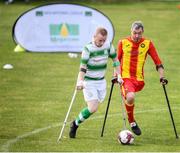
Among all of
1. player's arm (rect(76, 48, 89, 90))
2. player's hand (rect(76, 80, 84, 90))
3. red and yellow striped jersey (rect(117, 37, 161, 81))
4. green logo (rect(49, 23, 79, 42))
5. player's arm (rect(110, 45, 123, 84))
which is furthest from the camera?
green logo (rect(49, 23, 79, 42))

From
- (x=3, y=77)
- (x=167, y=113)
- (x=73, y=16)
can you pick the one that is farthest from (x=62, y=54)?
(x=167, y=113)

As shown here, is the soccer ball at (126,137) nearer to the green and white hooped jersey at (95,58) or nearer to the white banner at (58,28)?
the green and white hooped jersey at (95,58)

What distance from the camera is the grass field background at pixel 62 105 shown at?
15.4 m

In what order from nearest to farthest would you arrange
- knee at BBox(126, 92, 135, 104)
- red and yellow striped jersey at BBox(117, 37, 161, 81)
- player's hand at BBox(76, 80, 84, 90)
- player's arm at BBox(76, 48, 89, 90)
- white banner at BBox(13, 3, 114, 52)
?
player's hand at BBox(76, 80, 84, 90), player's arm at BBox(76, 48, 89, 90), knee at BBox(126, 92, 135, 104), red and yellow striped jersey at BBox(117, 37, 161, 81), white banner at BBox(13, 3, 114, 52)

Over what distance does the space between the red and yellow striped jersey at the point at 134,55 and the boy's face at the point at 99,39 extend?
939 millimetres

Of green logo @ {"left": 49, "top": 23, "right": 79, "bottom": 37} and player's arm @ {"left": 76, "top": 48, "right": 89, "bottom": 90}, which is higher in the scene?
player's arm @ {"left": 76, "top": 48, "right": 89, "bottom": 90}

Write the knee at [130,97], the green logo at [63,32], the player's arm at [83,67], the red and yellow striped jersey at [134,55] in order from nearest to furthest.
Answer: the player's arm at [83,67] → the knee at [130,97] → the red and yellow striped jersey at [134,55] → the green logo at [63,32]

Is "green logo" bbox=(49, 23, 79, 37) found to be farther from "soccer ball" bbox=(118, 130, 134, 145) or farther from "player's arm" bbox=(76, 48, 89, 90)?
"soccer ball" bbox=(118, 130, 134, 145)

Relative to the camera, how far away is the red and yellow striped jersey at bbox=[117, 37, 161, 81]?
53.1 feet

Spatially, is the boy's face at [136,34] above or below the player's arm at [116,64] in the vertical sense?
above

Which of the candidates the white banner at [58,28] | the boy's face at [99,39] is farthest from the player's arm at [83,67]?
the white banner at [58,28]

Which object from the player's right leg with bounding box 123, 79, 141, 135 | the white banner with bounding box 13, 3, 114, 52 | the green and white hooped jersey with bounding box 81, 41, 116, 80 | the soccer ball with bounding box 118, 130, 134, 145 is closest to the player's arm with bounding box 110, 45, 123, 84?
the green and white hooped jersey with bounding box 81, 41, 116, 80

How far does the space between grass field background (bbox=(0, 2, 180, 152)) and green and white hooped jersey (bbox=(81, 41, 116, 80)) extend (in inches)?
52.0

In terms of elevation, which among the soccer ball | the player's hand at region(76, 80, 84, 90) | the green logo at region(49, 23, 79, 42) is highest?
the player's hand at region(76, 80, 84, 90)
